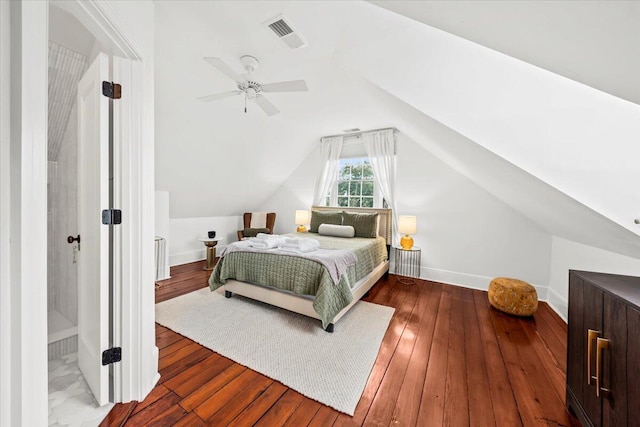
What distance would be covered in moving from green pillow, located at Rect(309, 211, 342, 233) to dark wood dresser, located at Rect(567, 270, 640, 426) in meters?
2.90

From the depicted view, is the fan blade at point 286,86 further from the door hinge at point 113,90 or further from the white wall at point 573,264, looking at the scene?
the white wall at point 573,264

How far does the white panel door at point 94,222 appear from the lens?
121cm

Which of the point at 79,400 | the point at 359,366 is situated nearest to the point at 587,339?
the point at 359,366

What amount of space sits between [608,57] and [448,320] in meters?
2.39

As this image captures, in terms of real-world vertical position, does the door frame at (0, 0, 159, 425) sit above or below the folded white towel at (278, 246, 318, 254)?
above

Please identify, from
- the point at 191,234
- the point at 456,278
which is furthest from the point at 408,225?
the point at 191,234

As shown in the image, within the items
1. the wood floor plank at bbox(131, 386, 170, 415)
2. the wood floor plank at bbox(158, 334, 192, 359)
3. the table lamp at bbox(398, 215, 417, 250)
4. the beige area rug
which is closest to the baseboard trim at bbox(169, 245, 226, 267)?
the beige area rug

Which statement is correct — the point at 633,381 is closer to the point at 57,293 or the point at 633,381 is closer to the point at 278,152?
the point at 57,293

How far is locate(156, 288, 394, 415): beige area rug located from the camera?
→ 149 centimetres

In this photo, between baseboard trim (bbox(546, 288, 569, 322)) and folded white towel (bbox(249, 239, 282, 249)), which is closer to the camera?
baseboard trim (bbox(546, 288, 569, 322))

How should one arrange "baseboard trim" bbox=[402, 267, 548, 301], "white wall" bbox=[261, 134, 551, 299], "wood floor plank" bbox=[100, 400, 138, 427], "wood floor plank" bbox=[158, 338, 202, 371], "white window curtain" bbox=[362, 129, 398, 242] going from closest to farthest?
"wood floor plank" bbox=[100, 400, 138, 427] → "wood floor plank" bbox=[158, 338, 202, 371] → "white wall" bbox=[261, 134, 551, 299] → "baseboard trim" bbox=[402, 267, 548, 301] → "white window curtain" bbox=[362, 129, 398, 242]

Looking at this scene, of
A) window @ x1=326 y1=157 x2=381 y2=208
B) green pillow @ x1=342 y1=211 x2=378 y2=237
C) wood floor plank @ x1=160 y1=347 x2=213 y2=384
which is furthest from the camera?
window @ x1=326 y1=157 x2=381 y2=208

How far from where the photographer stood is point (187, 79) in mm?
2391

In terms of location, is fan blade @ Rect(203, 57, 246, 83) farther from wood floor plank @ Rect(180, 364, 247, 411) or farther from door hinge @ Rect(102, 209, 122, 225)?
wood floor plank @ Rect(180, 364, 247, 411)
